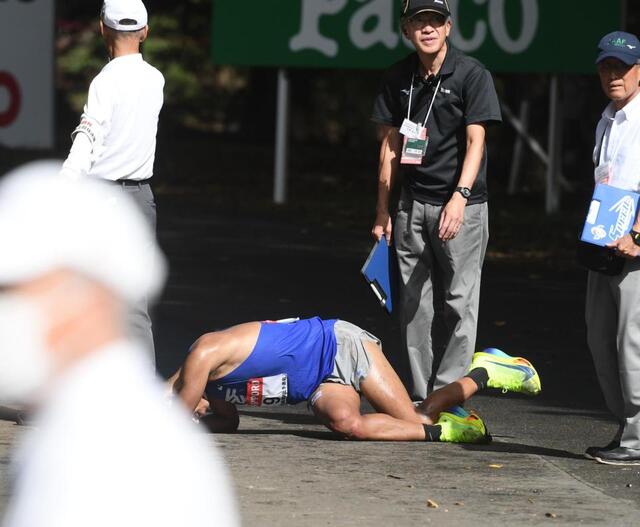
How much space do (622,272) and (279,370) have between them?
162 cm

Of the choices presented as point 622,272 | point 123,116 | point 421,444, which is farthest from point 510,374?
point 123,116

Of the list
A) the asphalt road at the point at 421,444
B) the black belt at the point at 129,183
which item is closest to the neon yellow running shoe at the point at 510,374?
the asphalt road at the point at 421,444

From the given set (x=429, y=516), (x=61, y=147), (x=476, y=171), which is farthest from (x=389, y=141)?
(x=61, y=147)

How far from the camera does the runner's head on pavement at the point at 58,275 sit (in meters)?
2.16

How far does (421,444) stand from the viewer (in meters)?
7.23

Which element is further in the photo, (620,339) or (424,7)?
(424,7)

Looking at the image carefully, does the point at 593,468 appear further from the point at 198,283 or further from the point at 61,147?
the point at 61,147

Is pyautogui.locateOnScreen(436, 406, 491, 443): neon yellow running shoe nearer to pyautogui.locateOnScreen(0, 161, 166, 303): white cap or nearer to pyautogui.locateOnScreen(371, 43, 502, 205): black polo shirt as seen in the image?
pyautogui.locateOnScreen(371, 43, 502, 205): black polo shirt

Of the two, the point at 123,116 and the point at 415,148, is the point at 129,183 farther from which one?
the point at 415,148

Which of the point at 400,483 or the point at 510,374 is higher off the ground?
the point at 510,374

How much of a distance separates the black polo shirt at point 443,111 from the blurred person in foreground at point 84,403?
5332 millimetres

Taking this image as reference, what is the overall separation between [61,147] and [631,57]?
2201cm

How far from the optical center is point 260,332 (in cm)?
718

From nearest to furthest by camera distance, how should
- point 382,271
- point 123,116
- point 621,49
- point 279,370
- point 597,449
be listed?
point 621,49, point 597,449, point 279,370, point 123,116, point 382,271
